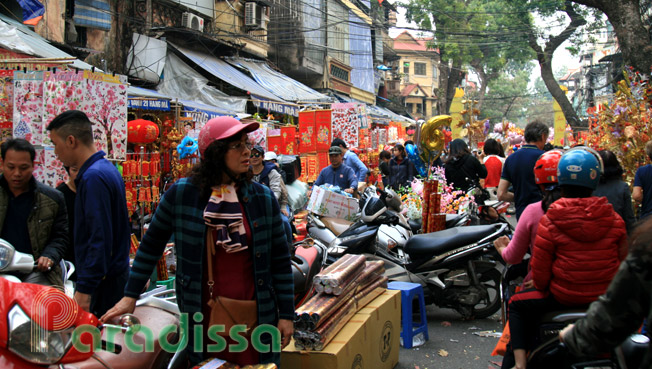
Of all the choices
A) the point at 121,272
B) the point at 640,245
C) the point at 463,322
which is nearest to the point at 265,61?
the point at 463,322

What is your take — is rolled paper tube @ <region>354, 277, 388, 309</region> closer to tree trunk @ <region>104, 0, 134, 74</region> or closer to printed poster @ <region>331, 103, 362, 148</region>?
printed poster @ <region>331, 103, 362, 148</region>

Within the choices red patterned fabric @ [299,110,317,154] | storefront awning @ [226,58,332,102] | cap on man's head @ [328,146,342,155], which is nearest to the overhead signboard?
storefront awning @ [226,58,332,102]

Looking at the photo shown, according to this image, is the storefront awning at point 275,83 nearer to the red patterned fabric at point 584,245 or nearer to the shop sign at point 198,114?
the shop sign at point 198,114

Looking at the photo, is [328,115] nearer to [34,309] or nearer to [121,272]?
[121,272]

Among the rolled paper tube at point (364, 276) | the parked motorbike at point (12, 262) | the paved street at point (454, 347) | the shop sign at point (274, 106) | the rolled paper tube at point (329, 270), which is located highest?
the shop sign at point (274, 106)

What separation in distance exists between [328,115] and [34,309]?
1172 cm

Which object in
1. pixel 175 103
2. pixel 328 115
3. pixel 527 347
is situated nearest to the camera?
pixel 527 347

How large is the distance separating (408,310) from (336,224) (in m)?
2.02

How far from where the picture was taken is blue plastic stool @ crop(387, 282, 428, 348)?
5371 mm

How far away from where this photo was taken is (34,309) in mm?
2088

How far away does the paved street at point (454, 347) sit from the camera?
16.7 ft

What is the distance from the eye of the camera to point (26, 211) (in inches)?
152

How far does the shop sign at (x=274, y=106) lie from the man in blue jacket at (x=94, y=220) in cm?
1336

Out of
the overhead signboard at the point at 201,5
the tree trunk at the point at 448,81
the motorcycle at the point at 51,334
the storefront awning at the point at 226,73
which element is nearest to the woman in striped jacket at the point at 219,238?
the motorcycle at the point at 51,334
